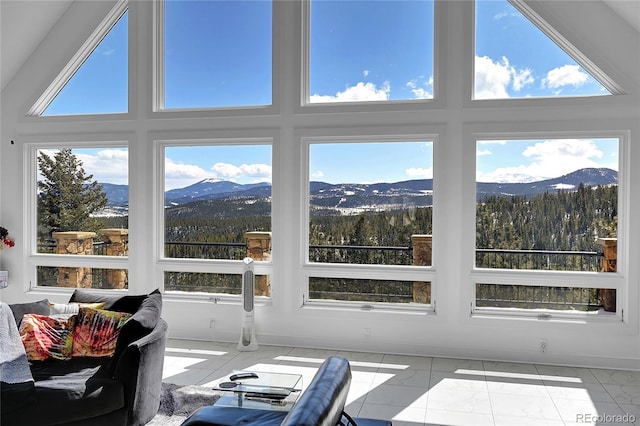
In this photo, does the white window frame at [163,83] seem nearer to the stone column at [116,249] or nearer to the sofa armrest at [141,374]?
the stone column at [116,249]

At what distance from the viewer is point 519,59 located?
490cm

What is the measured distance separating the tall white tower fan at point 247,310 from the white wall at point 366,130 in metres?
0.20

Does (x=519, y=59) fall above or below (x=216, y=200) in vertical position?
above

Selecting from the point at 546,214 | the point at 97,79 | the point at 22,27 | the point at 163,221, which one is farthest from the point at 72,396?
the point at 22,27

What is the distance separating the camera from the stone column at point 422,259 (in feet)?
16.7

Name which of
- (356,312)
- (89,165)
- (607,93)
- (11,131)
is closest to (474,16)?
(607,93)

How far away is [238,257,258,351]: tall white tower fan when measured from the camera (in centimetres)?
511

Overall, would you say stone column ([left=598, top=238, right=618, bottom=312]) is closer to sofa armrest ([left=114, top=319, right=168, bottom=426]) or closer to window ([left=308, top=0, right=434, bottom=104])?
window ([left=308, top=0, right=434, bottom=104])

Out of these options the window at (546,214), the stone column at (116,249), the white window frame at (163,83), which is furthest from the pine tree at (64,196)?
the window at (546,214)

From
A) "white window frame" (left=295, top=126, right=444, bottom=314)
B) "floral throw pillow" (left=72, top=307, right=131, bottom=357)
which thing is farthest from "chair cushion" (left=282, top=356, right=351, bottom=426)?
"white window frame" (left=295, top=126, right=444, bottom=314)

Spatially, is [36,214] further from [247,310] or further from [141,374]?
[141,374]

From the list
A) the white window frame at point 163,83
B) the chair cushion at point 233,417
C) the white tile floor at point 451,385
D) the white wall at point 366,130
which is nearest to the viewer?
the chair cushion at point 233,417

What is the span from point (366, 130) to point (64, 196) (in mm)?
3724

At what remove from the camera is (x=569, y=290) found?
4.80 metres
